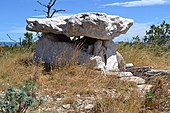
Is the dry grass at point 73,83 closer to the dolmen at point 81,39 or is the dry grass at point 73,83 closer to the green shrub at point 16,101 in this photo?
the dolmen at point 81,39

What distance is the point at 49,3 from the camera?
508 inches

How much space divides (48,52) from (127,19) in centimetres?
204

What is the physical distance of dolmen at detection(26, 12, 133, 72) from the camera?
A: 25.0 feet

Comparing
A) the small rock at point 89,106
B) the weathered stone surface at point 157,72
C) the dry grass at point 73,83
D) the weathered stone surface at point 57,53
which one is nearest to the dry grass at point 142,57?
the weathered stone surface at point 157,72

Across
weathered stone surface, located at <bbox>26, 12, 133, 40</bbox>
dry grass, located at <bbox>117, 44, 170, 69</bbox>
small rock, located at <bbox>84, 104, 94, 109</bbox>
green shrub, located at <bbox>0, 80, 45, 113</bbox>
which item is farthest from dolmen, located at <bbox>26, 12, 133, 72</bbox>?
green shrub, located at <bbox>0, 80, 45, 113</bbox>

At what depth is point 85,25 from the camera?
761 cm

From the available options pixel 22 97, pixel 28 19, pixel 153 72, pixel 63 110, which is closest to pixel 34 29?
pixel 28 19

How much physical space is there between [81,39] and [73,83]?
2.22m

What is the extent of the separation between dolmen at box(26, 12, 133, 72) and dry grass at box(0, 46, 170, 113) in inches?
17.7

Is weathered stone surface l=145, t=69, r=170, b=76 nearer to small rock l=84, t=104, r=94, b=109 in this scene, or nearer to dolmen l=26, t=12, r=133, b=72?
dolmen l=26, t=12, r=133, b=72

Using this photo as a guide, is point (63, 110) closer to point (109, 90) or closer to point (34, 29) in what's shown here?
point (109, 90)

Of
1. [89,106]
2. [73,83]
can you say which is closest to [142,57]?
[73,83]

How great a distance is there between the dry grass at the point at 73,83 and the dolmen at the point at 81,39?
0.45 metres

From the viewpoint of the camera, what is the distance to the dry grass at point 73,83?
475cm
